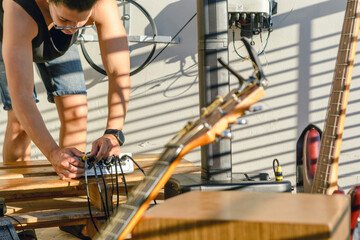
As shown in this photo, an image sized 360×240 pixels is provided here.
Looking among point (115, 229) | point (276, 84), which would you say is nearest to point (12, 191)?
point (115, 229)

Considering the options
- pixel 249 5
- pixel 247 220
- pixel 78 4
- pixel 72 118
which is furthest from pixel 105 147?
pixel 249 5

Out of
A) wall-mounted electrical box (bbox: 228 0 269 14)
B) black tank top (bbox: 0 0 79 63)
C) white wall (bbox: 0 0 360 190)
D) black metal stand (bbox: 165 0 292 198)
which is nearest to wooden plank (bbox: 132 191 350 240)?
black metal stand (bbox: 165 0 292 198)

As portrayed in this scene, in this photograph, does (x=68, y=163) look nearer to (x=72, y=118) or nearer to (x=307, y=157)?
(x=72, y=118)

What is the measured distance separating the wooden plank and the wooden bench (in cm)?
80

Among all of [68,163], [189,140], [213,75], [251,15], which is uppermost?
[251,15]

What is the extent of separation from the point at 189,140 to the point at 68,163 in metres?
0.88

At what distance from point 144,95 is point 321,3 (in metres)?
1.42

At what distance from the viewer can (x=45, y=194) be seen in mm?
1807

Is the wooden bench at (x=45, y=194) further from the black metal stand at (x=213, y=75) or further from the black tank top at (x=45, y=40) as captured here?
the black tank top at (x=45, y=40)

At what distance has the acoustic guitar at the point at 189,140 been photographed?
864 mm

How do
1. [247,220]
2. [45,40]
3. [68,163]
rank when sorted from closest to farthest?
[247,220]
[68,163]
[45,40]

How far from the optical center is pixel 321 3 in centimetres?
341

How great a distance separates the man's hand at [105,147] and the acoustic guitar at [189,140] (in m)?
0.78

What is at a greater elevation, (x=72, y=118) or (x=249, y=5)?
(x=249, y=5)
